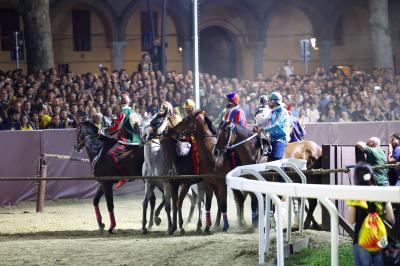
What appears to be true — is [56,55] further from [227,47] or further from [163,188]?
[163,188]

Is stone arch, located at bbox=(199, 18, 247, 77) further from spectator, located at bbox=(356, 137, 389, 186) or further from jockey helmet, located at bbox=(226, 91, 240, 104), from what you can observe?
spectator, located at bbox=(356, 137, 389, 186)

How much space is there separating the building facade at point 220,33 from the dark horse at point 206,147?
63.4ft

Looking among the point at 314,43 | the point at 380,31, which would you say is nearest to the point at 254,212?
the point at 380,31

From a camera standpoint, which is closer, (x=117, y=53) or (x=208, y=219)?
(x=208, y=219)

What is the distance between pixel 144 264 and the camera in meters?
10.1

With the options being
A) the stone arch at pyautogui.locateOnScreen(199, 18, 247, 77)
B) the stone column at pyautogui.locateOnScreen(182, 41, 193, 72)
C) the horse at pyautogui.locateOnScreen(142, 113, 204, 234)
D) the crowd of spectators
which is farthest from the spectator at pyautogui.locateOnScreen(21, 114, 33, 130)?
the stone arch at pyautogui.locateOnScreen(199, 18, 247, 77)

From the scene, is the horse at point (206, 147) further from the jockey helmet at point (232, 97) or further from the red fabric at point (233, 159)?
the jockey helmet at point (232, 97)

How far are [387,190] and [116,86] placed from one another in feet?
59.5

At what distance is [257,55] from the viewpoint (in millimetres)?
37750

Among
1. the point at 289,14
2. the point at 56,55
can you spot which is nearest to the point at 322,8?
the point at 289,14

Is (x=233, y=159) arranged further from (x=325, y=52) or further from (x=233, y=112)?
(x=325, y=52)

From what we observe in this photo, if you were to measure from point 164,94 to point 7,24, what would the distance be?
1182cm

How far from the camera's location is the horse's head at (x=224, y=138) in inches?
571

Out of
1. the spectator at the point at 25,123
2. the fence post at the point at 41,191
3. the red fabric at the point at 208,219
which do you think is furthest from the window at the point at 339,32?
the red fabric at the point at 208,219
